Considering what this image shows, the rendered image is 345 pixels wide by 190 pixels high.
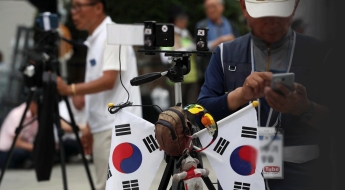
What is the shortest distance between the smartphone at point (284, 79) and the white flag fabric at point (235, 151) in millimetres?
630

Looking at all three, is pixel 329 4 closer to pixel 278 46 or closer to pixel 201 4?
pixel 278 46

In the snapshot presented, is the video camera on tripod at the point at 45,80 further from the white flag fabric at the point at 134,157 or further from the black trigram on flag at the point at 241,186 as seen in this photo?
the black trigram on flag at the point at 241,186

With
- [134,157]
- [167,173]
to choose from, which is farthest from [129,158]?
[167,173]

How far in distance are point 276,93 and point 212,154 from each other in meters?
0.74

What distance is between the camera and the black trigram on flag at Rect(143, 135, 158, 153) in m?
2.87

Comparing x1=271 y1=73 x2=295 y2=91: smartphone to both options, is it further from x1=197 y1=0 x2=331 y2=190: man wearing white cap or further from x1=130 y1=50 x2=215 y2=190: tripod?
x1=130 y1=50 x2=215 y2=190: tripod

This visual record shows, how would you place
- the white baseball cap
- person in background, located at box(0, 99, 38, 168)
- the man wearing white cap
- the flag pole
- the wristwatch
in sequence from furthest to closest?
person in background, located at box(0, 99, 38, 168) < the flag pole < the wristwatch < the white baseball cap < the man wearing white cap

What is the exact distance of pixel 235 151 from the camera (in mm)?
2764

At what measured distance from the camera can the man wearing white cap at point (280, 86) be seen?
1.90 meters

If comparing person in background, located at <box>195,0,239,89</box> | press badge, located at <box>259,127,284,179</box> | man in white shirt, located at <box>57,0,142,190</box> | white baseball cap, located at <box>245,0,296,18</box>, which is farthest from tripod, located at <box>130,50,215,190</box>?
person in background, located at <box>195,0,239,89</box>

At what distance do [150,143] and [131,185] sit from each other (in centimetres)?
18

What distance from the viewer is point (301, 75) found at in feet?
6.53

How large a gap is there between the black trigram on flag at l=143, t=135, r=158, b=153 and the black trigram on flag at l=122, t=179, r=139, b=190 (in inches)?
5.4

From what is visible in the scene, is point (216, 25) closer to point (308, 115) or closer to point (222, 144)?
point (222, 144)
